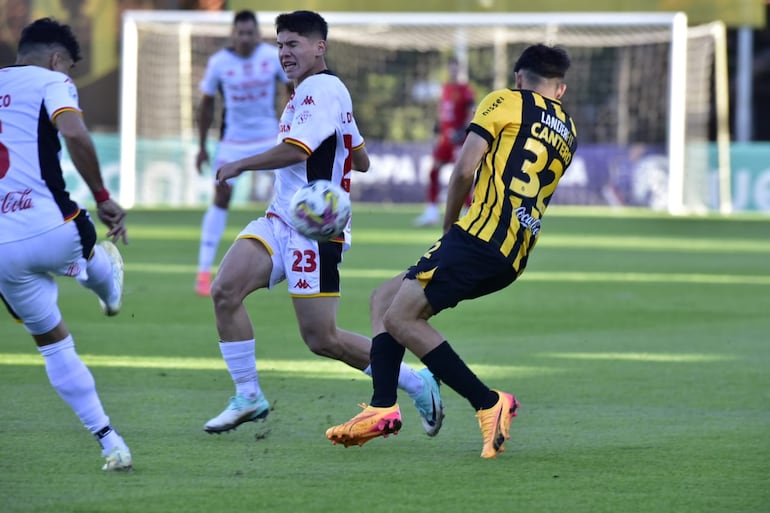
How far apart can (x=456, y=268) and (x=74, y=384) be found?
174 cm

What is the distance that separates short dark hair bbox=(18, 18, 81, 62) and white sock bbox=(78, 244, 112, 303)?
95 centimetres

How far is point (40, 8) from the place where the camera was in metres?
27.9

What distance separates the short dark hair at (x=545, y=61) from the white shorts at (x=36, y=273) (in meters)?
2.22

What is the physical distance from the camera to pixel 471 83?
1139 inches

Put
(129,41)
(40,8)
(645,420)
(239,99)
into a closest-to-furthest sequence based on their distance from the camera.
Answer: (645,420)
(239,99)
(129,41)
(40,8)

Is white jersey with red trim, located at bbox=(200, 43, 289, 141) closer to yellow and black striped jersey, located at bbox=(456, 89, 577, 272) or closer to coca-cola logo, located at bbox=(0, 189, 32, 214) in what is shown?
yellow and black striped jersey, located at bbox=(456, 89, 577, 272)

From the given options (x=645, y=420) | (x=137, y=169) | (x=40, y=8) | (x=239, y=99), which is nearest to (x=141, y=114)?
(x=137, y=169)

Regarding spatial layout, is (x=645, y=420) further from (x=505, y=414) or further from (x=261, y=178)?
(x=261, y=178)

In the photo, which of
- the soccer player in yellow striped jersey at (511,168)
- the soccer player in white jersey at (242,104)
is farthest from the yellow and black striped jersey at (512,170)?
the soccer player in white jersey at (242,104)

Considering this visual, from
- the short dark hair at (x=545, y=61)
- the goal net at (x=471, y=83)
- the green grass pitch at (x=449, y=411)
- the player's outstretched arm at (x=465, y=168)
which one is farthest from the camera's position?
the goal net at (x=471, y=83)

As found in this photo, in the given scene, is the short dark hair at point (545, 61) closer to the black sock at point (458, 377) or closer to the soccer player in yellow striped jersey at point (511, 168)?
the soccer player in yellow striped jersey at point (511, 168)

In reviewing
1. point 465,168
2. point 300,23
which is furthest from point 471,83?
point 465,168

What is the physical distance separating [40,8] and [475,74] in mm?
9050

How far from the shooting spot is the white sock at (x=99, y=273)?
6.40m
